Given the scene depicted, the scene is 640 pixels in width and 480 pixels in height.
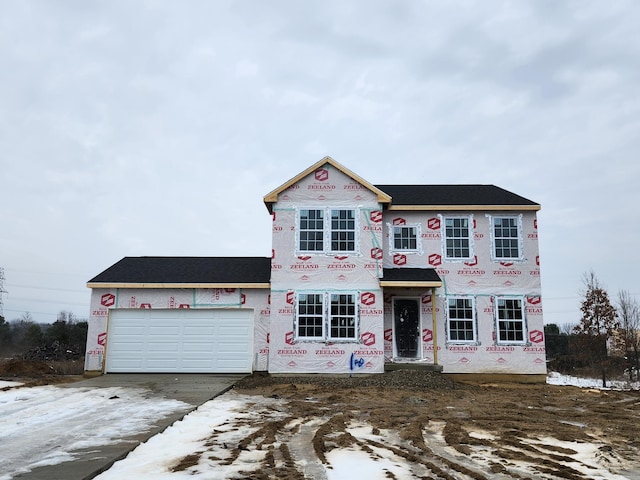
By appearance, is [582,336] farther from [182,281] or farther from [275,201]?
[182,281]

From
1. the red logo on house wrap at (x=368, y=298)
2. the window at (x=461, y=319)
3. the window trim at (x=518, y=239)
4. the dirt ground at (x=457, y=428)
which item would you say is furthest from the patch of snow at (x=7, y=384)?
the window trim at (x=518, y=239)

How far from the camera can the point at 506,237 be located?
57.3 ft

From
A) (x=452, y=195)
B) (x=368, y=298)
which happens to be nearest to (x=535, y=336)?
(x=452, y=195)

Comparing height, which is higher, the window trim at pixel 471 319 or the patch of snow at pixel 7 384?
the window trim at pixel 471 319

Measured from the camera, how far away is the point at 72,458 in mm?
6156

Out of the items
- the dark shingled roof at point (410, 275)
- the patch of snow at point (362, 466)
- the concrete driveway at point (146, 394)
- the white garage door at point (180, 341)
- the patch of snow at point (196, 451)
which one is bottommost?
the patch of snow at point (362, 466)

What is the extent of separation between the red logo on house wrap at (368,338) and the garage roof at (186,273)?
366 cm

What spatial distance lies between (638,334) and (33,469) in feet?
80.6

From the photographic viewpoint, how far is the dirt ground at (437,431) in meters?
6.16

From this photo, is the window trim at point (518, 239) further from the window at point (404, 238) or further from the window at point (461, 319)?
the window at point (404, 238)

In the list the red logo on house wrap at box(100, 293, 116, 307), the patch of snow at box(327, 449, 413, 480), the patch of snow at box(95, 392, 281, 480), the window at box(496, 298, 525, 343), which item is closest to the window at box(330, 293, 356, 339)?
the window at box(496, 298, 525, 343)

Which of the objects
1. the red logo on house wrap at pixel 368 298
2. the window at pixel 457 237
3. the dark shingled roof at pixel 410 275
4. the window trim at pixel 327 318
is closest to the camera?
the dark shingled roof at pixel 410 275

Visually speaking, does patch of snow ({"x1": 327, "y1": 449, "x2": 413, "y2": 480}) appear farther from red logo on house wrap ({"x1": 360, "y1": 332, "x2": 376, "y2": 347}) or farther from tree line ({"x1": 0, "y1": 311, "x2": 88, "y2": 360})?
tree line ({"x1": 0, "y1": 311, "x2": 88, "y2": 360})

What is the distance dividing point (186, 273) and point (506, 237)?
11.4 meters
